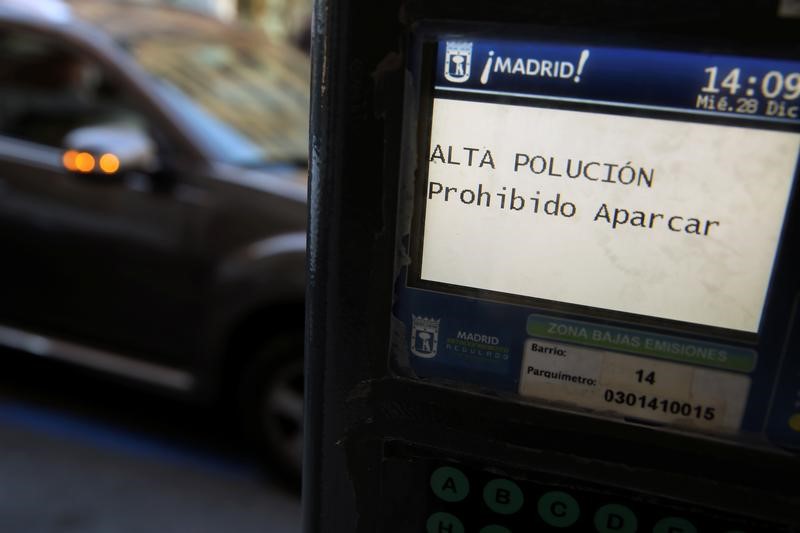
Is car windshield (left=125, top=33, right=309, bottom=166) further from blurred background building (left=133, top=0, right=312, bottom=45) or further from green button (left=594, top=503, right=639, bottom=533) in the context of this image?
blurred background building (left=133, top=0, right=312, bottom=45)

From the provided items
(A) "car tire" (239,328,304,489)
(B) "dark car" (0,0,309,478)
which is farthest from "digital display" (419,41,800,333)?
(A) "car tire" (239,328,304,489)

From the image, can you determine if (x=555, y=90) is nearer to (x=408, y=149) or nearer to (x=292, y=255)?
(x=408, y=149)

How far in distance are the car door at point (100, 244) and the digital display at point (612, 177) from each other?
215cm

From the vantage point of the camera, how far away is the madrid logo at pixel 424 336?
841mm

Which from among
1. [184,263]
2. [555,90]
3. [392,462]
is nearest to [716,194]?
[555,90]

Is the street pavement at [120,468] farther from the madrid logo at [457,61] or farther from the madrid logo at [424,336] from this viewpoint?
the madrid logo at [457,61]

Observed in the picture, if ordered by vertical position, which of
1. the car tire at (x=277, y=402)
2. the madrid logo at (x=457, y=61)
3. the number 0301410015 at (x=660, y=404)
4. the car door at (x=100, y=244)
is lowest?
the car tire at (x=277, y=402)

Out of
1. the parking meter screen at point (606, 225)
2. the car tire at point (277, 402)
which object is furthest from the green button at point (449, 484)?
the car tire at point (277, 402)

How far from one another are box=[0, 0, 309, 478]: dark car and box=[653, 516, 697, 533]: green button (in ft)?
6.54

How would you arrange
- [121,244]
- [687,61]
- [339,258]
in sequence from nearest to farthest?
[687,61] → [339,258] → [121,244]

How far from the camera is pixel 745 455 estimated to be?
0.76 meters

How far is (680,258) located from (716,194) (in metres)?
0.07

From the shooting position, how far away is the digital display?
71 cm

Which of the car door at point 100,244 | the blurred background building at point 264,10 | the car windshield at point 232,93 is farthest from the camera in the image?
the blurred background building at point 264,10
